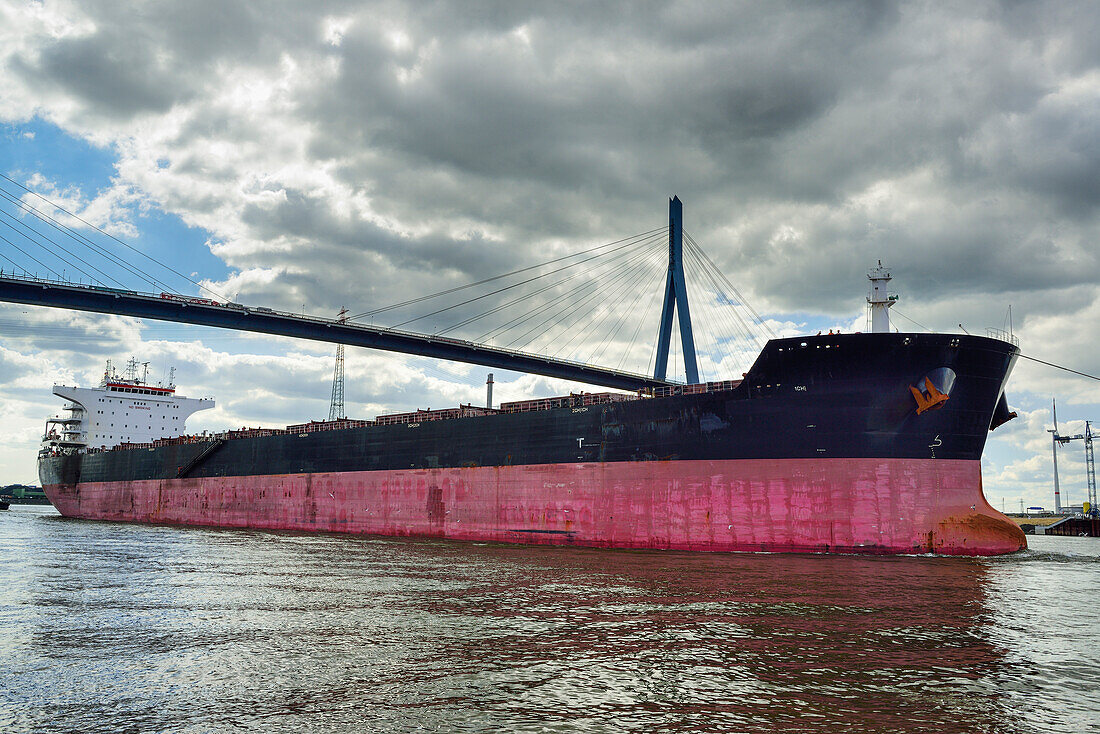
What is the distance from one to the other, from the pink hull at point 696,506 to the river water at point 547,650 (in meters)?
2.66

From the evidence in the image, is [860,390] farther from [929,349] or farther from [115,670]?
[115,670]

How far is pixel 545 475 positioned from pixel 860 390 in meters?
8.97

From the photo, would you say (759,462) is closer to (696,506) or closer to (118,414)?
(696,506)

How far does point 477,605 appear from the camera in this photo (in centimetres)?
927

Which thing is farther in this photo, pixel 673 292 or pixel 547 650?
pixel 673 292

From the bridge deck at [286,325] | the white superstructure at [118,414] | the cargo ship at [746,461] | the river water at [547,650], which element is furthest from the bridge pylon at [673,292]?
the white superstructure at [118,414]

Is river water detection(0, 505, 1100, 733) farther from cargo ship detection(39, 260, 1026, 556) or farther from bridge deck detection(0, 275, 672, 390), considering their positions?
bridge deck detection(0, 275, 672, 390)

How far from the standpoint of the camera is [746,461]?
54.9 feet

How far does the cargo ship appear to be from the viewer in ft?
51.7

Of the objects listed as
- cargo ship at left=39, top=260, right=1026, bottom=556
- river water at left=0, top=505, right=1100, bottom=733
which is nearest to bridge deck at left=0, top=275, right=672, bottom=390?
cargo ship at left=39, top=260, right=1026, bottom=556

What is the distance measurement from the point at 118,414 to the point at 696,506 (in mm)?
38690

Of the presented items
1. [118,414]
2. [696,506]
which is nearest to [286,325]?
[118,414]

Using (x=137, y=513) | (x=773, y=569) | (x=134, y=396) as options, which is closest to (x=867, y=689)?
(x=773, y=569)

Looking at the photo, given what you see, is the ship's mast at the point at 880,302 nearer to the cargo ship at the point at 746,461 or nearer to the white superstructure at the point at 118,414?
the cargo ship at the point at 746,461
